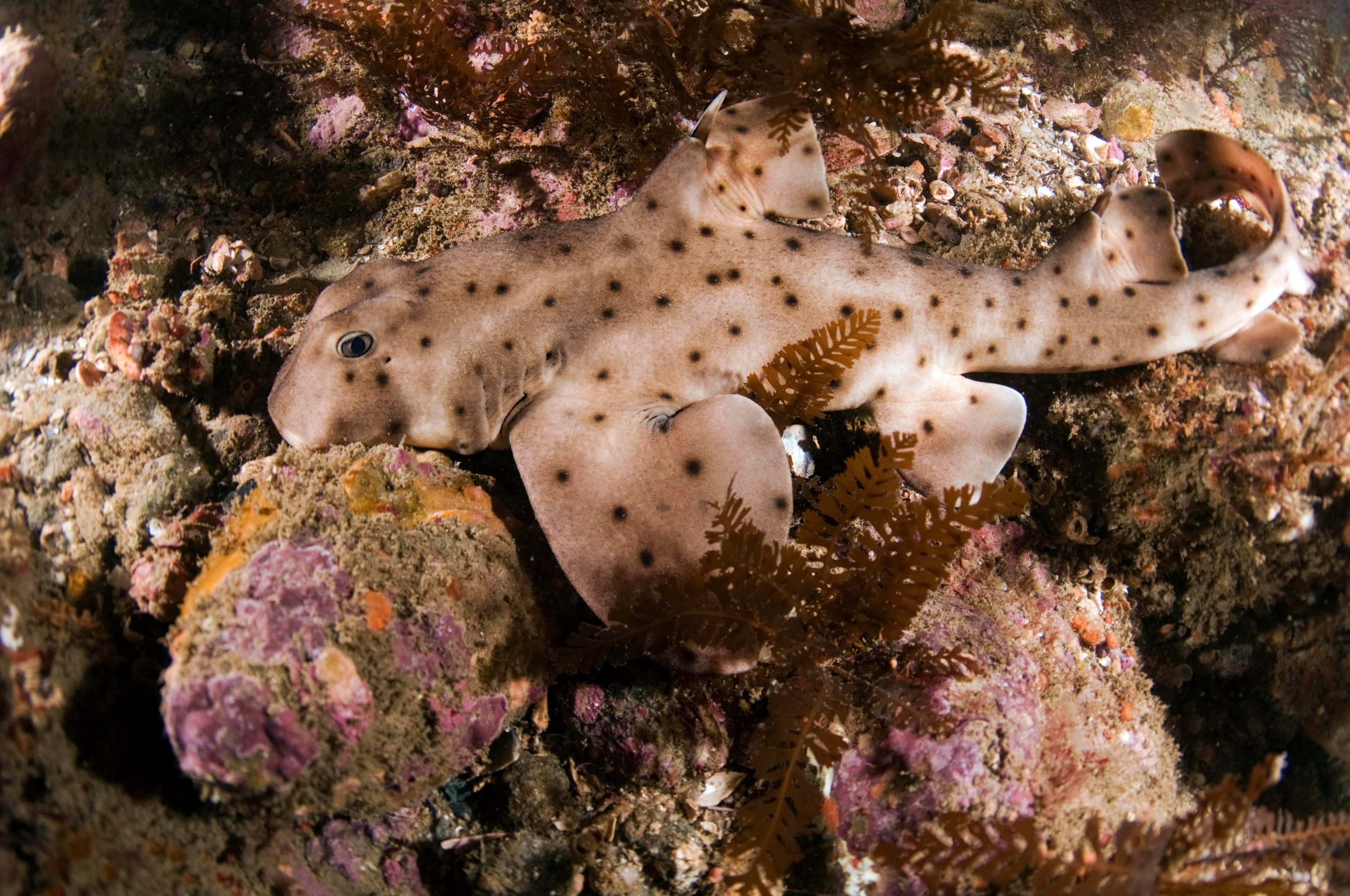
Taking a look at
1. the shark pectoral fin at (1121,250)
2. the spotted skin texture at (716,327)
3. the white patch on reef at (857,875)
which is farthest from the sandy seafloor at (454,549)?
the shark pectoral fin at (1121,250)

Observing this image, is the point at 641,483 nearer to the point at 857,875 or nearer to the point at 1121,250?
the point at 857,875

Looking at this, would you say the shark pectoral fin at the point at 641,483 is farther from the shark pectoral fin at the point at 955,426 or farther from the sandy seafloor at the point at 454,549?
the shark pectoral fin at the point at 955,426

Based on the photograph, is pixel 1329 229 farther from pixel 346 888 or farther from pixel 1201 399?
pixel 346 888

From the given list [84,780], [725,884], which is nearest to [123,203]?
[84,780]

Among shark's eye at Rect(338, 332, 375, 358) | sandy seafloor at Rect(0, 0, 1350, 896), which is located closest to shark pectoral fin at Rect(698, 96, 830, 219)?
A: sandy seafloor at Rect(0, 0, 1350, 896)

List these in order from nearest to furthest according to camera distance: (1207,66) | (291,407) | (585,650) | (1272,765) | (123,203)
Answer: (585,650) → (1272,765) → (291,407) → (123,203) → (1207,66)

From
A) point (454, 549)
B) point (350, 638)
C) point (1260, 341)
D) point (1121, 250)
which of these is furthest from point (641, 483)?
point (1260, 341)
